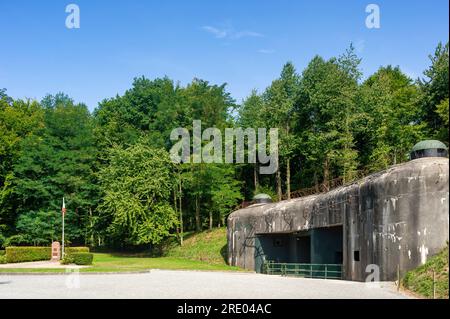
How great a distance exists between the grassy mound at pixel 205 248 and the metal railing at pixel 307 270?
9941mm

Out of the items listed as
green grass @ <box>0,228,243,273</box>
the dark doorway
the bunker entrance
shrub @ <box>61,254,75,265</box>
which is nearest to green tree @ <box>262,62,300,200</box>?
green grass @ <box>0,228,243,273</box>

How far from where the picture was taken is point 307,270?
32.7 m

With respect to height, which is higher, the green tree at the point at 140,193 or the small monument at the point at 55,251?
the green tree at the point at 140,193

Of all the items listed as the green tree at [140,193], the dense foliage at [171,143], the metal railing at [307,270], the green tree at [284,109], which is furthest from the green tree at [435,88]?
the green tree at [140,193]

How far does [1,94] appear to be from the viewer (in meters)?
69.8

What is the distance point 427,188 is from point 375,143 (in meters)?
31.1

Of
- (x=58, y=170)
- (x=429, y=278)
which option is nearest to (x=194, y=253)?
(x=58, y=170)

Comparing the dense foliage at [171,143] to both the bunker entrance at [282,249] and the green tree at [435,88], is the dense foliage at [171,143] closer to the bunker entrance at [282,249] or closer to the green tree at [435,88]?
the green tree at [435,88]

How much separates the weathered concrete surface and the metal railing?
1.83m

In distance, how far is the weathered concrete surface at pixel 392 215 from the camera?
950 inches

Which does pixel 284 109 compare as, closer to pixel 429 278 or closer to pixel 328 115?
pixel 328 115

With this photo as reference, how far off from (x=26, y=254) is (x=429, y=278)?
38.9 m
